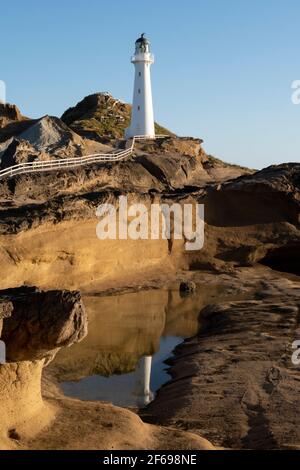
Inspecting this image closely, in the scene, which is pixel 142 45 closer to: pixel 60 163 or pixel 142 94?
pixel 142 94

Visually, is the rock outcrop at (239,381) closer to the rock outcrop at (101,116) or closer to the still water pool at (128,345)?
the still water pool at (128,345)

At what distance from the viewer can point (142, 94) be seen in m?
50.3

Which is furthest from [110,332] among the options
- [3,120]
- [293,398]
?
[3,120]

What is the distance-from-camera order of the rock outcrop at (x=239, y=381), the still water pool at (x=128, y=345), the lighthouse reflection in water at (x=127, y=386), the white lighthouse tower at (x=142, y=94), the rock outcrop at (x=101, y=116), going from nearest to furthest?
1. the rock outcrop at (x=239, y=381)
2. the lighthouse reflection in water at (x=127, y=386)
3. the still water pool at (x=128, y=345)
4. the white lighthouse tower at (x=142, y=94)
5. the rock outcrop at (x=101, y=116)

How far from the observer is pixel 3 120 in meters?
49.3

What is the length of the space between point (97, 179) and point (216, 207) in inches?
263

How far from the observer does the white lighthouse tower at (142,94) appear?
49719 mm

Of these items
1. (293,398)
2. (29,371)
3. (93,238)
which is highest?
(93,238)

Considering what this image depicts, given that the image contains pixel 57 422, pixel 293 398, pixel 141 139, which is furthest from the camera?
pixel 141 139

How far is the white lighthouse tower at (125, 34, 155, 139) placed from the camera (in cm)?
4972

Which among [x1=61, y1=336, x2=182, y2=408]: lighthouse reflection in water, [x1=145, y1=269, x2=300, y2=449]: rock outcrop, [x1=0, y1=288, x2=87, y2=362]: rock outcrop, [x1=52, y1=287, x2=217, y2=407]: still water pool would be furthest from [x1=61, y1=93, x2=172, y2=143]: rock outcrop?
[x1=0, y1=288, x2=87, y2=362]: rock outcrop

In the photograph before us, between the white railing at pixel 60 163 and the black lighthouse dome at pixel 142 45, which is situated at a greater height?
the black lighthouse dome at pixel 142 45

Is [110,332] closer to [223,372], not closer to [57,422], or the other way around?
[223,372]

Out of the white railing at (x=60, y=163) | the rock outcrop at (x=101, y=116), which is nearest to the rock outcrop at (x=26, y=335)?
the white railing at (x=60, y=163)
